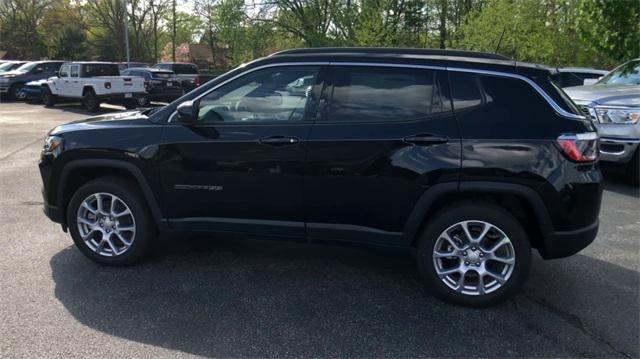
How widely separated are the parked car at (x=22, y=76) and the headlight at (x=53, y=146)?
2035 centimetres

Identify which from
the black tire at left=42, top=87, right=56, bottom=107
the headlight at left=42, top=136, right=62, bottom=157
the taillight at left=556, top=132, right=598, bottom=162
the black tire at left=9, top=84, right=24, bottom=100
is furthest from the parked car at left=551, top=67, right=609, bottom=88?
the black tire at left=9, top=84, right=24, bottom=100

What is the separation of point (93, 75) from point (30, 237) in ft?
46.7

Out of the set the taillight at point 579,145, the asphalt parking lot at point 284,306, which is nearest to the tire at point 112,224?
the asphalt parking lot at point 284,306

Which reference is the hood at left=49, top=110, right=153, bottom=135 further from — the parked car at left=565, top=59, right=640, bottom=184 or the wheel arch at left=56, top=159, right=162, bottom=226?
the parked car at left=565, top=59, right=640, bottom=184

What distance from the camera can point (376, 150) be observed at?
3.71m

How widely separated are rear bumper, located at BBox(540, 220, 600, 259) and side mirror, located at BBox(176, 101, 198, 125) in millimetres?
2726

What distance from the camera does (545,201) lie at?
3.57 meters

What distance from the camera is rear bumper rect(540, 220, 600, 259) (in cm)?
363

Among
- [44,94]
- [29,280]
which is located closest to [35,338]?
[29,280]

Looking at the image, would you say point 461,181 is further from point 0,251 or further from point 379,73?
point 0,251

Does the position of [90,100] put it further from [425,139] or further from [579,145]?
[579,145]

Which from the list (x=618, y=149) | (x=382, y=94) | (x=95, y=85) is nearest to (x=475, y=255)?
(x=382, y=94)

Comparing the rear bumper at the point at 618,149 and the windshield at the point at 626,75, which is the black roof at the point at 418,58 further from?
the windshield at the point at 626,75

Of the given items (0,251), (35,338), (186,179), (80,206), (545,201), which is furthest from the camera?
(0,251)
